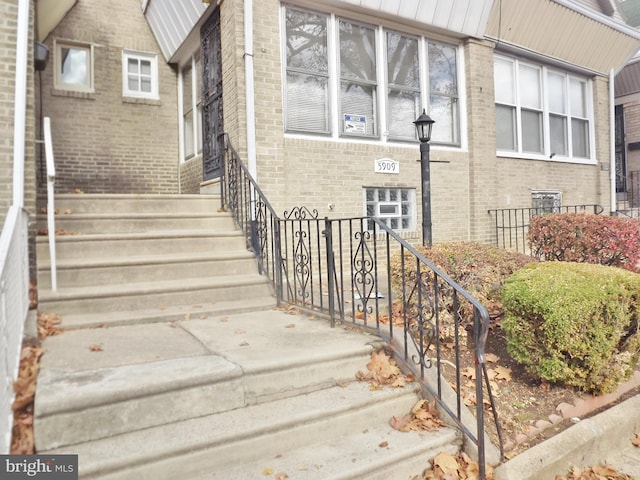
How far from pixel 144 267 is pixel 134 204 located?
55.1 inches

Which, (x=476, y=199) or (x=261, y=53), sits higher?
(x=261, y=53)

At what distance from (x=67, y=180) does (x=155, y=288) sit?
16.0 ft

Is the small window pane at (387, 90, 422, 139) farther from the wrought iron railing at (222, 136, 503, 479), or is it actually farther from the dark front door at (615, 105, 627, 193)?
the dark front door at (615, 105, 627, 193)

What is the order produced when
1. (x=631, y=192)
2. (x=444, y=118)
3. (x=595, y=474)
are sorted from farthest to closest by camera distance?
1. (x=631, y=192)
2. (x=444, y=118)
3. (x=595, y=474)

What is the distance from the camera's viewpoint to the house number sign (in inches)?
281

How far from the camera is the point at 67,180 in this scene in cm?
800

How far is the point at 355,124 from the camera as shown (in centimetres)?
712

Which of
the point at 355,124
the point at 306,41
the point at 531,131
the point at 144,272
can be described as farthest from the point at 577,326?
the point at 531,131

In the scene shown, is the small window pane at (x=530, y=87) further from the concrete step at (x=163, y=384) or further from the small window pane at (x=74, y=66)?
the small window pane at (x=74, y=66)

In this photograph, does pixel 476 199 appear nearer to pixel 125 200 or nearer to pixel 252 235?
pixel 252 235

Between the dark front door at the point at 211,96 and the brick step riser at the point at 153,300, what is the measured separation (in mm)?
2642

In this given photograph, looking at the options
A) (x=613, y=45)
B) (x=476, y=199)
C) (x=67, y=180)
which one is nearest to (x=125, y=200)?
(x=67, y=180)

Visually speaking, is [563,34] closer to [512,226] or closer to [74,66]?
[512,226]

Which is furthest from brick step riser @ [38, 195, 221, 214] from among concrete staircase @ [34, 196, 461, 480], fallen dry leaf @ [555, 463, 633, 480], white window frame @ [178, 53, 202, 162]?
fallen dry leaf @ [555, 463, 633, 480]
